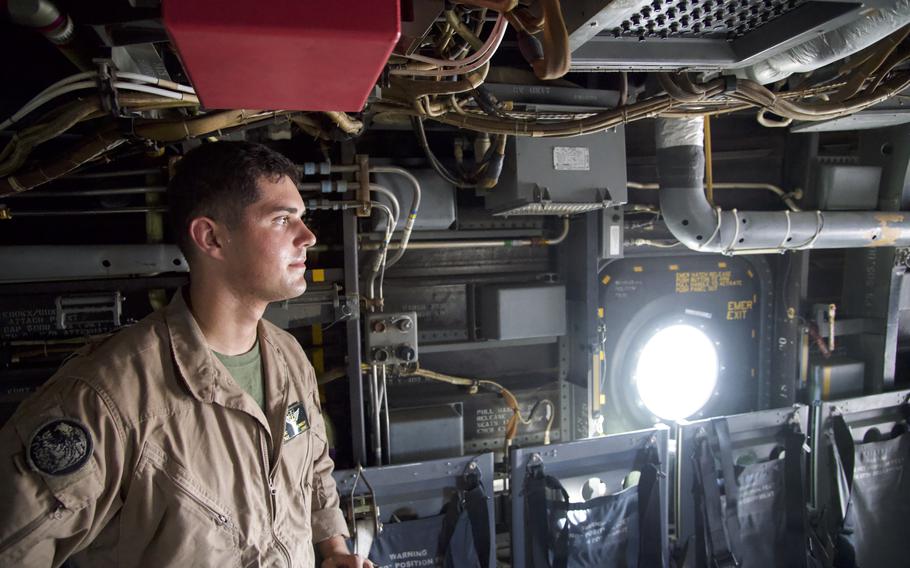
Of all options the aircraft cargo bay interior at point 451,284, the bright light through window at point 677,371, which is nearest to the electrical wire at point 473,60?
the aircraft cargo bay interior at point 451,284

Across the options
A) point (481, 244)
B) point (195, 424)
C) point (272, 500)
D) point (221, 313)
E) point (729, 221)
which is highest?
point (729, 221)

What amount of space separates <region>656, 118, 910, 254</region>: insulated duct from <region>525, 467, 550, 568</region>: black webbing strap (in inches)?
65.4

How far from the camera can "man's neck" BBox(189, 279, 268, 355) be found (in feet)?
5.10

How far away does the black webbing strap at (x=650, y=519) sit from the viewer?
2764 millimetres

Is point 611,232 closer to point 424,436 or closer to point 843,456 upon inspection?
point 424,436

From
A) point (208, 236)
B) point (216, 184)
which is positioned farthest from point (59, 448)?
point (216, 184)

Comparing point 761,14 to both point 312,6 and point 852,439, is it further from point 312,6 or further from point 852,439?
point 852,439

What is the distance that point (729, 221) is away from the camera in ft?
9.80

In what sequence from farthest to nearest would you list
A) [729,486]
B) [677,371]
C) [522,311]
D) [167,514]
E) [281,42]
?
[677,371], [522,311], [729,486], [167,514], [281,42]

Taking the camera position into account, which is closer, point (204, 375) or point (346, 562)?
point (204, 375)

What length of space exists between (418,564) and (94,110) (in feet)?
7.78

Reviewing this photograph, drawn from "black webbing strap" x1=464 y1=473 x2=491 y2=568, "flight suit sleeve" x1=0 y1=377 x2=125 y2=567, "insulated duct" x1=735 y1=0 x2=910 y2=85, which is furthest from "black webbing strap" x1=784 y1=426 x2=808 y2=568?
"flight suit sleeve" x1=0 y1=377 x2=125 y2=567

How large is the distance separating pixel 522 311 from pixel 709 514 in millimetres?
1576

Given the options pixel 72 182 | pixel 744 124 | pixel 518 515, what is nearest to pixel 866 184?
pixel 744 124
